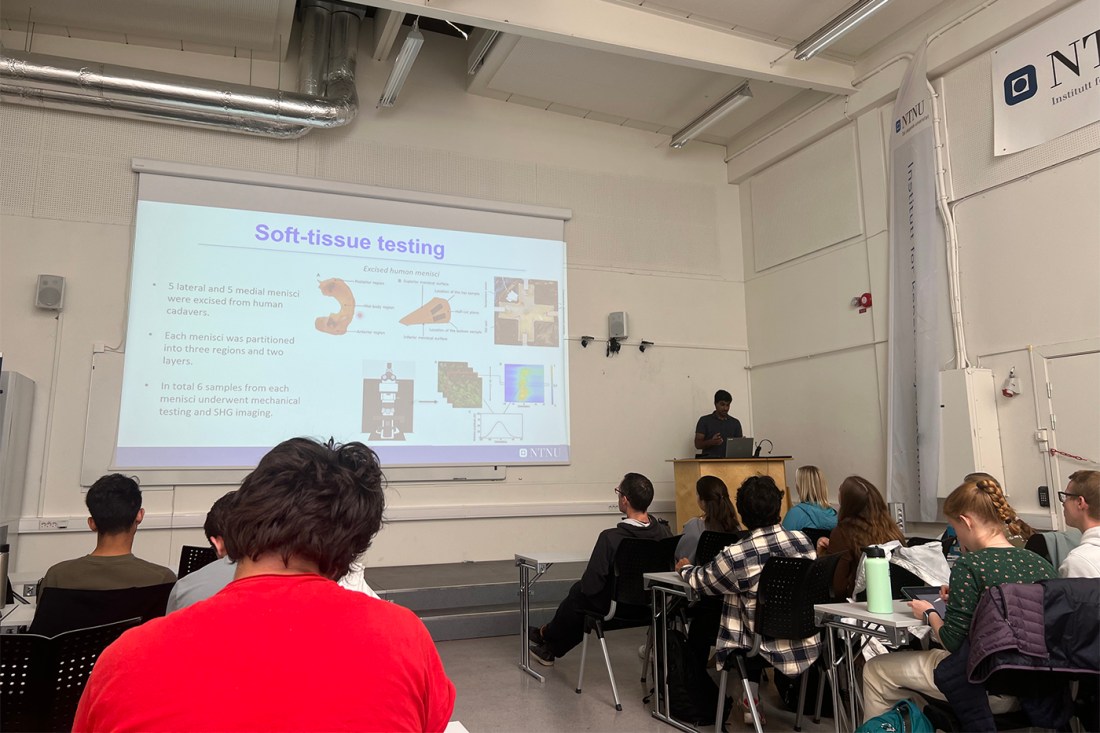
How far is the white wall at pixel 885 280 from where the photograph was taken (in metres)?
4.41

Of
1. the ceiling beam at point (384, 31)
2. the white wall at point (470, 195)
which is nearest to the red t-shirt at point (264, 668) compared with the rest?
the white wall at point (470, 195)

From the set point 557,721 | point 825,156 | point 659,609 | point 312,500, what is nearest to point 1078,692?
point 659,609

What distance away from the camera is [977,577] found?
80.0 inches

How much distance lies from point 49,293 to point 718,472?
5.09 metres

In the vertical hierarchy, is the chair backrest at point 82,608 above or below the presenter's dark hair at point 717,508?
below

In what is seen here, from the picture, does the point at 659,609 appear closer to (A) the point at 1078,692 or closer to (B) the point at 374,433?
(A) the point at 1078,692

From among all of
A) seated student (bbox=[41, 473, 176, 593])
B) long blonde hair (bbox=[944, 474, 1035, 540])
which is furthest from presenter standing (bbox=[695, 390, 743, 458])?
seated student (bbox=[41, 473, 176, 593])

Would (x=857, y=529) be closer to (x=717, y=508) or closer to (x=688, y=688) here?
(x=717, y=508)

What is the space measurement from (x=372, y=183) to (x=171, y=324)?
1958 mm

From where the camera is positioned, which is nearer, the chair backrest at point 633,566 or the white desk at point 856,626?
the white desk at point 856,626

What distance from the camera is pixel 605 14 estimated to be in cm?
530

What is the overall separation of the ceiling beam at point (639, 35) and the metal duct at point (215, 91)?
3.17 ft

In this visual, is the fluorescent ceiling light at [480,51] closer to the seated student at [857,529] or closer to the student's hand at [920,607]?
the seated student at [857,529]

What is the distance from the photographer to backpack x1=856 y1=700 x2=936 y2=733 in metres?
2.18
